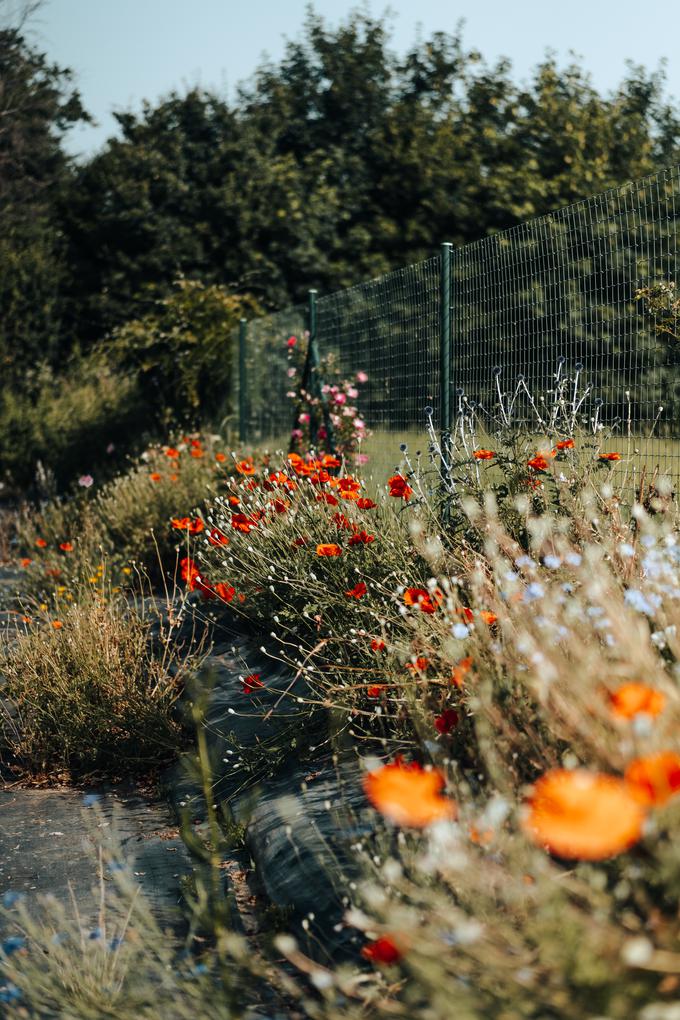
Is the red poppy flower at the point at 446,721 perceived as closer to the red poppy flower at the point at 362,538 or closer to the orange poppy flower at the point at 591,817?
the orange poppy flower at the point at 591,817

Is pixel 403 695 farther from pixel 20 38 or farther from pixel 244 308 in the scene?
pixel 20 38

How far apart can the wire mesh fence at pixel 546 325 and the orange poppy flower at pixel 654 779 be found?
293 centimetres

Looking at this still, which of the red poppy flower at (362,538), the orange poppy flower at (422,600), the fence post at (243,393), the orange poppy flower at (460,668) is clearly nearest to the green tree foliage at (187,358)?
the fence post at (243,393)

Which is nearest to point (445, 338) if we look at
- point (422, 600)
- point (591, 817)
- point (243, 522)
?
point (243, 522)

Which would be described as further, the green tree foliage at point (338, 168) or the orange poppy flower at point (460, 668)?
the green tree foliage at point (338, 168)

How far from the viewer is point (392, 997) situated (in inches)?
88.1

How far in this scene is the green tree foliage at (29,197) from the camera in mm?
17797

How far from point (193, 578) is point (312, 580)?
3.07 ft

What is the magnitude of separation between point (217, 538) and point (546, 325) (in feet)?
6.49

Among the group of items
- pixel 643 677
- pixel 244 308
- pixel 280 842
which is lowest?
pixel 280 842

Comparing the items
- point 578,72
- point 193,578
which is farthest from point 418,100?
point 193,578

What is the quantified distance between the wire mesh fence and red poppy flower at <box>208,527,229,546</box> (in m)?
1.30

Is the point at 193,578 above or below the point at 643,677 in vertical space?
below

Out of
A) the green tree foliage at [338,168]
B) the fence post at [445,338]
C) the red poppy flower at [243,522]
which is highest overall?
the green tree foliage at [338,168]
